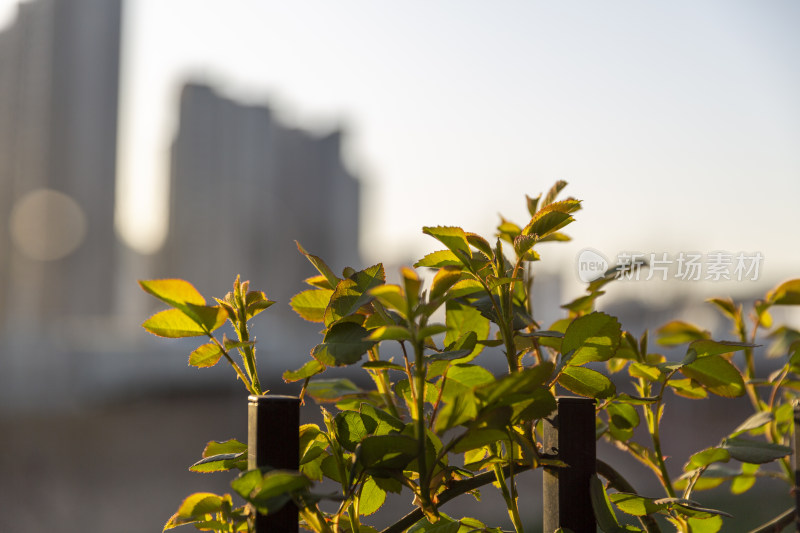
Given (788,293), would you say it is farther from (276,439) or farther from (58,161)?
(58,161)

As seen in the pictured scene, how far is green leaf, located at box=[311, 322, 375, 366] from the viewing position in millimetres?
248

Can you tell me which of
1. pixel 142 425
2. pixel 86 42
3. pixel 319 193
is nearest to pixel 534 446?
pixel 142 425

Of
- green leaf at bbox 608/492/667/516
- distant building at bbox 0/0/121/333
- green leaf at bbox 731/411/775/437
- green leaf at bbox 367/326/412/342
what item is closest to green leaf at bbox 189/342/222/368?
green leaf at bbox 367/326/412/342

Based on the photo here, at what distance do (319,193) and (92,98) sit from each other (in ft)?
34.7

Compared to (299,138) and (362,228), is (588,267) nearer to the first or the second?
→ (362,228)

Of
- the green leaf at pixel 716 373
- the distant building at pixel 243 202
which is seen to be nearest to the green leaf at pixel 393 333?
the green leaf at pixel 716 373

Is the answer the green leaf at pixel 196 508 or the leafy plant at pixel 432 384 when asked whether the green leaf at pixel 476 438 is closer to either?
the leafy plant at pixel 432 384

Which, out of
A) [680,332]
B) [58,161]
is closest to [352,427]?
[680,332]

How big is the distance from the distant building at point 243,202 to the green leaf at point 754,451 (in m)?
25.4

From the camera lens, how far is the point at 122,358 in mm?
7117

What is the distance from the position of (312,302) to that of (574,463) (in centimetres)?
15

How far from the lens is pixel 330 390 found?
365mm

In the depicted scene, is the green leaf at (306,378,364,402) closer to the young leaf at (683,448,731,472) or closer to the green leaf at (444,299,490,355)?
the green leaf at (444,299,490,355)

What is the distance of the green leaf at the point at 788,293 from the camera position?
1.53 feet
